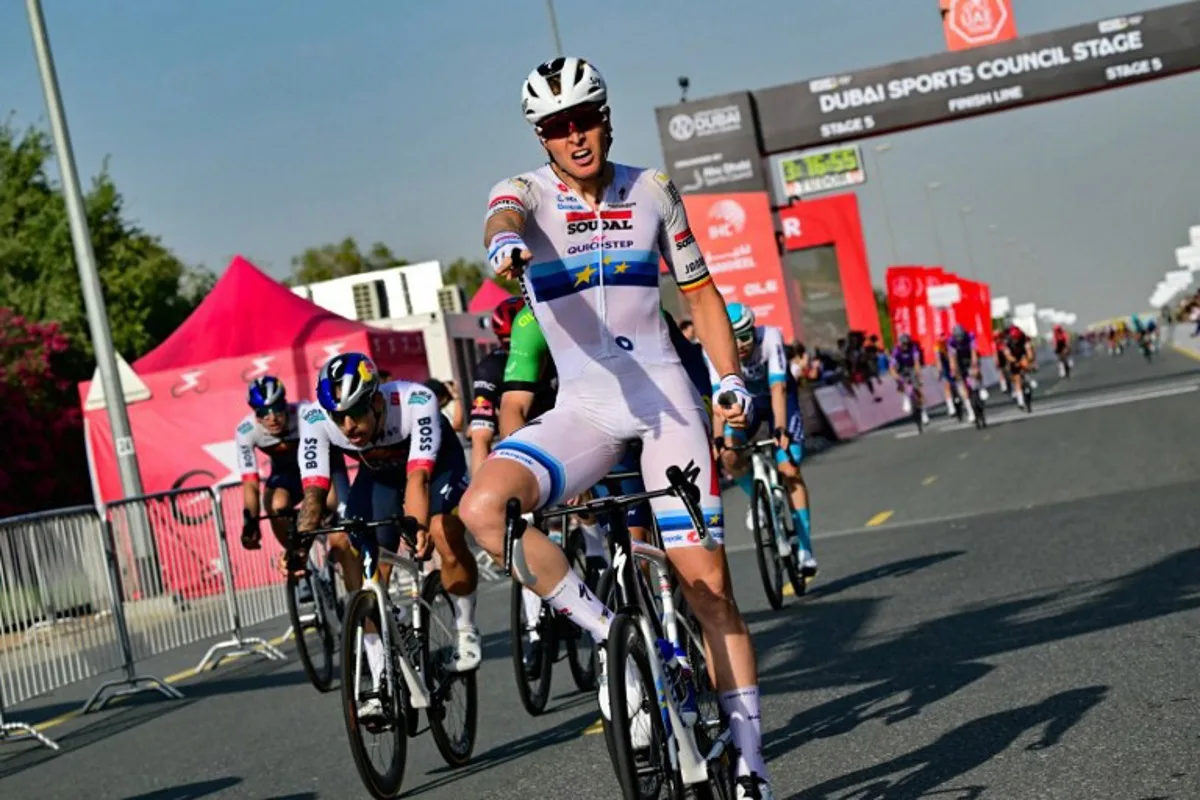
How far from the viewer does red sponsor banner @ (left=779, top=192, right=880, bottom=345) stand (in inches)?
2808

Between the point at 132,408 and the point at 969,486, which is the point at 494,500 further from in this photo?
the point at 132,408

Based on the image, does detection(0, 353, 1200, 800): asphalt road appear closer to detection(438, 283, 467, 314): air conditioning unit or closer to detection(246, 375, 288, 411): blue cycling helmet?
detection(246, 375, 288, 411): blue cycling helmet

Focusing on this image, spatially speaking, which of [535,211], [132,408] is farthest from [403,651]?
[132,408]

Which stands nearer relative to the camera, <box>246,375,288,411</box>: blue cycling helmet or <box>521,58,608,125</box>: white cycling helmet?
<box>521,58,608,125</box>: white cycling helmet

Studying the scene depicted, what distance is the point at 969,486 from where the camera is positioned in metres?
20.6

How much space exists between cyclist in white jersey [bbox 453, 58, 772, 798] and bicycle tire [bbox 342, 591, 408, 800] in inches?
88.7

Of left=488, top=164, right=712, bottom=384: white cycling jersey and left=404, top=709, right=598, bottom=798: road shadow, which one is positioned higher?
left=488, top=164, right=712, bottom=384: white cycling jersey

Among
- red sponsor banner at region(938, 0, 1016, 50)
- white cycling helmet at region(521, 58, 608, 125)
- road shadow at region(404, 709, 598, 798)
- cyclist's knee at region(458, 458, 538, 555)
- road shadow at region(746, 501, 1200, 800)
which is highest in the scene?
red sponsor banner at region(938, 0, 1016, 50)

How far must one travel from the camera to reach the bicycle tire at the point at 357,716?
7441mm

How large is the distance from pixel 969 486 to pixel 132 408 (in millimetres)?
10855

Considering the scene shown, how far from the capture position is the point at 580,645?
9.90 meters

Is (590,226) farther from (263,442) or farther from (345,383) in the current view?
(263,442)

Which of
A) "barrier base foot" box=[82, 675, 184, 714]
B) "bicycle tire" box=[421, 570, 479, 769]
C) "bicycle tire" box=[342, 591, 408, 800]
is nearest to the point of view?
"bicycle tire" box=[342, 591, 408, 800]

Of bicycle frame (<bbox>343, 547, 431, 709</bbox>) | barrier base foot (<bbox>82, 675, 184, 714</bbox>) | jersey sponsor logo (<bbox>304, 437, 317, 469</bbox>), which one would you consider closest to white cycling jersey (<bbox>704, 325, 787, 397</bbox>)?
jersey sponsor logo (<bbox>304, 437, 317, 469</bbox>)
